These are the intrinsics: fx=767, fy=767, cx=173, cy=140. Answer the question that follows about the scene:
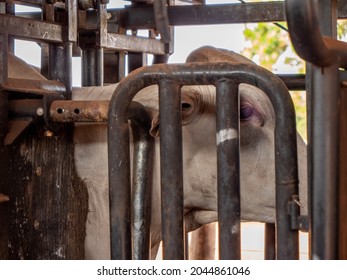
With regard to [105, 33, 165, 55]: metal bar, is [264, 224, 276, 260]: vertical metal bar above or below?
below

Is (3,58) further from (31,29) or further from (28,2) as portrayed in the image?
(28,2)

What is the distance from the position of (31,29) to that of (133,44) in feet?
2.18

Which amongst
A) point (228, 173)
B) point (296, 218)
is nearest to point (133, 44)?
point (228, 173)

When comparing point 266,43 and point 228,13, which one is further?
point 266,43

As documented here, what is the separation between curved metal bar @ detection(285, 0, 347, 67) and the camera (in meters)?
1.28

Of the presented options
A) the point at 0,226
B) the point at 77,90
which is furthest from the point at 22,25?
the point at 0,226

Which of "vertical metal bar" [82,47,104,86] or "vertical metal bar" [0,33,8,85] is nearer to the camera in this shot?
"vertical metal bar" [0,33,8,85]

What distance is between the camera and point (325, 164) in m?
1.36

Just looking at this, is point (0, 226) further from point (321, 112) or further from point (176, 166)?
point (321, 112)

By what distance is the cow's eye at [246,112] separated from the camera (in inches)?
86.4

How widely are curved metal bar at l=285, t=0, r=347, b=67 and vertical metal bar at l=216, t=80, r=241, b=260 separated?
30cm

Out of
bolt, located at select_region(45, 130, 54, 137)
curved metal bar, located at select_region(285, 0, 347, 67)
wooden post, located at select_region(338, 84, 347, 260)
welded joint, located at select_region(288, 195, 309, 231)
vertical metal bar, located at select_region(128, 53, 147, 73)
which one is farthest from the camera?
vertical metal bar, located at select_region(128, 53, 147, 73)

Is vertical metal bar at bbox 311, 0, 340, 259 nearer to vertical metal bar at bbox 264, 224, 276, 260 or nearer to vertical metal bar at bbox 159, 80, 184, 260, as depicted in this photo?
vertical metal bar at bbox 159, 80, 184, 260

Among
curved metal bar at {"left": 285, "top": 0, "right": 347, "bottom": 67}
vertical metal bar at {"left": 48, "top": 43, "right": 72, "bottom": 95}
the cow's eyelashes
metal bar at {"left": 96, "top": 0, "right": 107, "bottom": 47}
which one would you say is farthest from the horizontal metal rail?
curved metal bar at {"left": 285, "top": 0, "right": 347, "bottom": 67}
